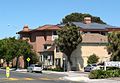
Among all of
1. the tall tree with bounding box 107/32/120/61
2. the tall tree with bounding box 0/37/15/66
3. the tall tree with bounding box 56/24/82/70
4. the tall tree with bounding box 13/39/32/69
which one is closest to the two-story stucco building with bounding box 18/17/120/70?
the tall tree with bounding box 13/39/32/69

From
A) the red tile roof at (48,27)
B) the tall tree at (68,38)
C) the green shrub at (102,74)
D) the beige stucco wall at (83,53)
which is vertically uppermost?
the red tile roof at (48,27)

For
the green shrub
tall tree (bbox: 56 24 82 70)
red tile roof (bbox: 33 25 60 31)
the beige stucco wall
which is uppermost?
red tile roof (bbox: 33 25 60 31)

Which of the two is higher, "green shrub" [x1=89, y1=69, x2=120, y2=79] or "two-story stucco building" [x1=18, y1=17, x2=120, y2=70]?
"two-story stucco building" [x1=18, y1=17, x2=120, y2=70]

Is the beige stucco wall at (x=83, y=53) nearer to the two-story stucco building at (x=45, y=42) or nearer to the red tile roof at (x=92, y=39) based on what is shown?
the red tile roof at (x=92, y=39)

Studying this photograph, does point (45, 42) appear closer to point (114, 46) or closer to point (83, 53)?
point (83, 53)

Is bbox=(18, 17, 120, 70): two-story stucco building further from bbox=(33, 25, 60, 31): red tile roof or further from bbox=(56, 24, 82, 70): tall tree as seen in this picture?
bbox=(56, 24, 82, 70): tall tree

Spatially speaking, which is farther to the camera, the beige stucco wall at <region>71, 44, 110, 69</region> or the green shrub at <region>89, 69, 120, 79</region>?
the beige stucco wall at <region>71, 44, 110, 69</region>

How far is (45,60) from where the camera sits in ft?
283

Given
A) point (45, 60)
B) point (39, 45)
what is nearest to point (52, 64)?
point (45, 60)

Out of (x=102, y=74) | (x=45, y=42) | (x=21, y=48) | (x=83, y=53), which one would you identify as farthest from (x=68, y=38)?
(x=102, y=74)

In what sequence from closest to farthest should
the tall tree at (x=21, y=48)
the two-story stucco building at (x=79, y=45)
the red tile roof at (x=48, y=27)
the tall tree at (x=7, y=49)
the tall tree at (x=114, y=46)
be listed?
the tall tree at (x=114, y=46), the two-story stucco building at (x=79, y=45), the tall tree at (x=21, y=48), the tall tree at (x=7, y=49), the red tile roof at (x=48, y=27)

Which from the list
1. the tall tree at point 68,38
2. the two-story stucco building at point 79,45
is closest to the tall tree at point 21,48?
the two-story stucco building at point 79,45

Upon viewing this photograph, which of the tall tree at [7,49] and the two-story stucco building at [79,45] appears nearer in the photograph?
the two-story stucco building at [79,45]

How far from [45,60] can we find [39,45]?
19.4 ft
